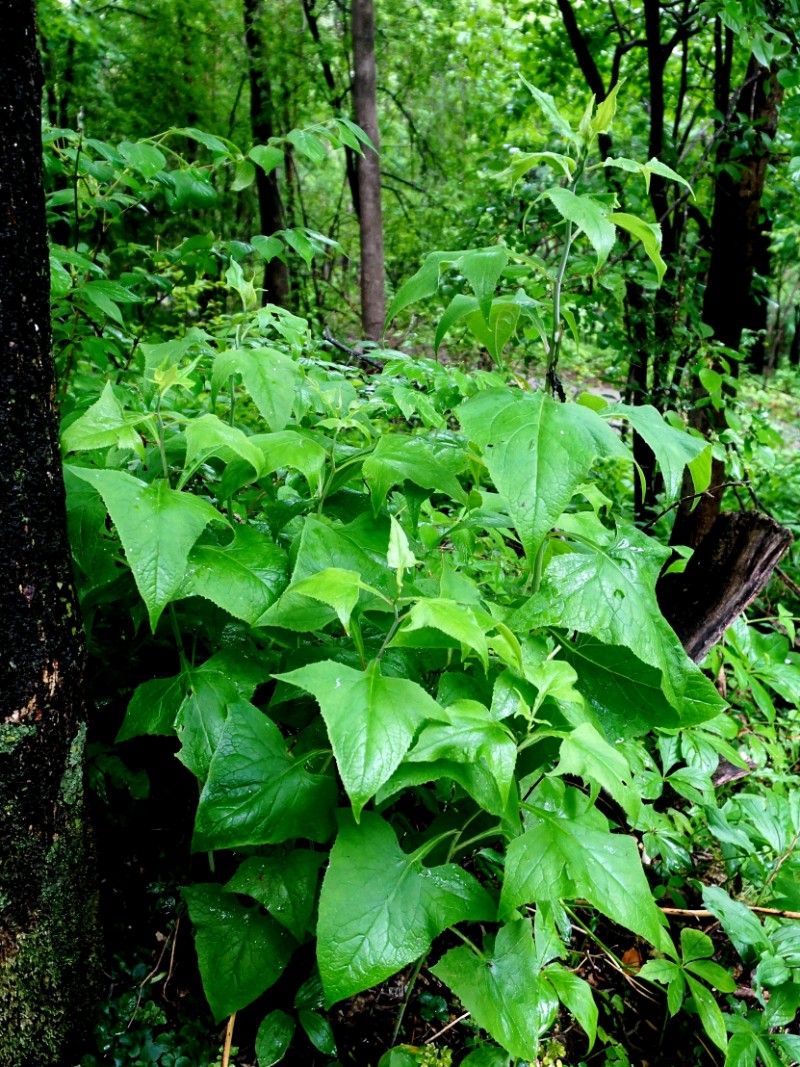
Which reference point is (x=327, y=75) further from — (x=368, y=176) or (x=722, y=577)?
(x=722, y=577)

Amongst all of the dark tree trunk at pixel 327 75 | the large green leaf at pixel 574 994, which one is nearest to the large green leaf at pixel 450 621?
the large green leaf at pixel 574 994

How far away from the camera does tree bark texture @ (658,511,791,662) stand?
7.22ft

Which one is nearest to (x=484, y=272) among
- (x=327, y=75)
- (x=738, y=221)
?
(x=738, y=221)

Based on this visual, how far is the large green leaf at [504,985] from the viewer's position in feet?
4.40

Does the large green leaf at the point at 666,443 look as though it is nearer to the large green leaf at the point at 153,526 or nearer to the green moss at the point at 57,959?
the large green leaf at the point at 153,526

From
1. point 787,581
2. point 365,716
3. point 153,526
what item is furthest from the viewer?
point 787,581

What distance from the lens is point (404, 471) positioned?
55.6 inches

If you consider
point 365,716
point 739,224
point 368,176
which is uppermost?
point 368,176

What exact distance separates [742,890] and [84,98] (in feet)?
40.1

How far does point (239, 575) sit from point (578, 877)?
2.58 ft

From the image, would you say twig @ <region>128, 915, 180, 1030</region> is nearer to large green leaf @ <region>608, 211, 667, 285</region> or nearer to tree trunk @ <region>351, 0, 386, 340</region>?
large green leaf @ <region>608, 211, 667, 285</region>

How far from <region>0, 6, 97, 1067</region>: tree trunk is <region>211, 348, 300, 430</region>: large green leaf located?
0.31 metres

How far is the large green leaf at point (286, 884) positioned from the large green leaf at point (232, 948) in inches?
2.6

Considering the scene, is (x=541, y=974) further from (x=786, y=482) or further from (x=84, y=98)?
(x=84, y=98)
